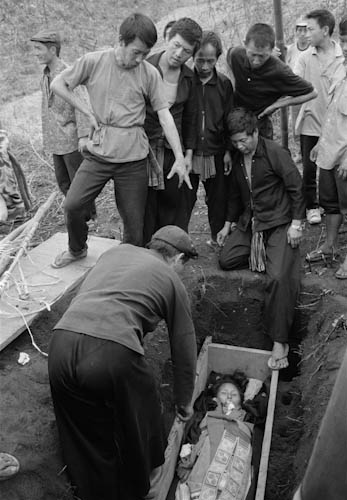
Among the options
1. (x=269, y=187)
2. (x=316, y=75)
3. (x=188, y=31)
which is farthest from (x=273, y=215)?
(x=188, y=31)

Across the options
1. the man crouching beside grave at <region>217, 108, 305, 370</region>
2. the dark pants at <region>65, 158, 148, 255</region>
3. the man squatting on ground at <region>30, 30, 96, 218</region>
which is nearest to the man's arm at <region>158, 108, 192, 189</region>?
the dark pants at <region>65, 158, 148, 255</region>

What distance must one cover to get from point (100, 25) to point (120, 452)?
46.1 ft

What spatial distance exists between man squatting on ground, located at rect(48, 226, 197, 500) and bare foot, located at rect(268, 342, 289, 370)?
1.71m

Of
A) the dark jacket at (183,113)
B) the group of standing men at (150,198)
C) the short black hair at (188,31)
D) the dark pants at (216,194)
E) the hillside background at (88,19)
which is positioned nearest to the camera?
the group of standing men at (150,198)

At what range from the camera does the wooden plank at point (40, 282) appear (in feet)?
14.3

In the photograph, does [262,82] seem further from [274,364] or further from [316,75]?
[274,364]

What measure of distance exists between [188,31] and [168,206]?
1.61 m

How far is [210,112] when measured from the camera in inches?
191

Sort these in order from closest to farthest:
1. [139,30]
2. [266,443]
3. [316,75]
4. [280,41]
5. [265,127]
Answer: [139,30]
[266,443]
[265,127]
[316,75]
[280,41]

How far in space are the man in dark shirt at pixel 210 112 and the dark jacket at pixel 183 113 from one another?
0.07m

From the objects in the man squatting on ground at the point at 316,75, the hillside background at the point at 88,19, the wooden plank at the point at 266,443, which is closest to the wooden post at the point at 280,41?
the man squatting on ground at the point at 316,75

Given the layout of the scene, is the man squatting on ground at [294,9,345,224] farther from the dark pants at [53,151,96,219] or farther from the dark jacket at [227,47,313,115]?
the dark pants at [53,151,96,219]

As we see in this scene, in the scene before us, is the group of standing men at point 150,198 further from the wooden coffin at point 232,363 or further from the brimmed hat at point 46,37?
the wooden coffin at point 232,363

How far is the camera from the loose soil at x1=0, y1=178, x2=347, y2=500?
357 centimetres
